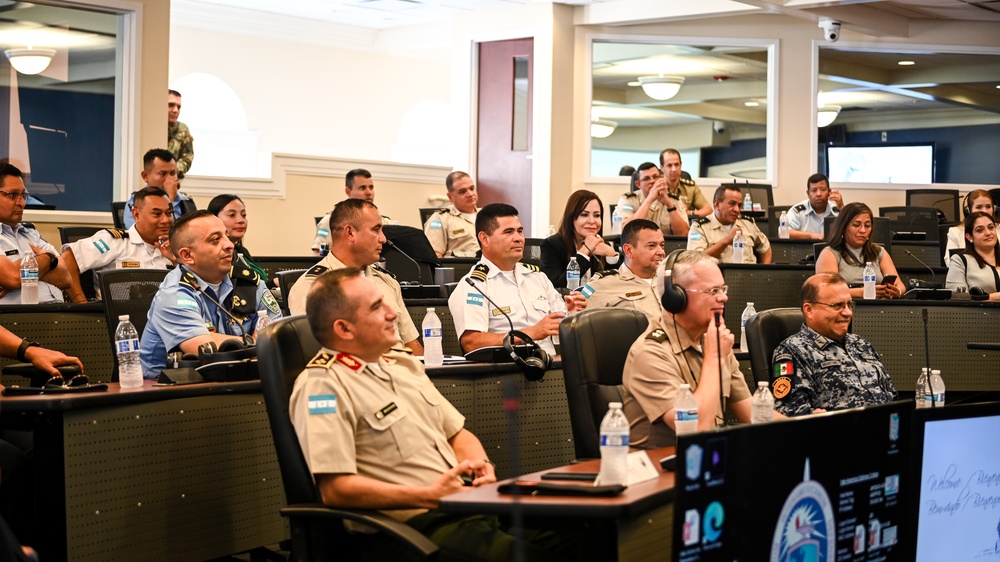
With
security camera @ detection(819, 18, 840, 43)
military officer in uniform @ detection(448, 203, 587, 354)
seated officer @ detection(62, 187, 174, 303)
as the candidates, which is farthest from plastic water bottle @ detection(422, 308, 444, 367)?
security camera @ detection(819, 18, 840, 43)

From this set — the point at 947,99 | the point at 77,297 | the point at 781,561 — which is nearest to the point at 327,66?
the point at 947,99

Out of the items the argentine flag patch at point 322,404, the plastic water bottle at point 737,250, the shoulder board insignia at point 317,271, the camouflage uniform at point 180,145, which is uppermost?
the camouflage uniform at point 180,145

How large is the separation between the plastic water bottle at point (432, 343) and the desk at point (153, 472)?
0.74 m

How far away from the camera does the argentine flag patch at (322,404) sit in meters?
2.56

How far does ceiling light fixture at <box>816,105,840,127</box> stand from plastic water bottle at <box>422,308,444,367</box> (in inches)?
326

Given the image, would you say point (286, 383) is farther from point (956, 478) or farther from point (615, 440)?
point (956, 478)

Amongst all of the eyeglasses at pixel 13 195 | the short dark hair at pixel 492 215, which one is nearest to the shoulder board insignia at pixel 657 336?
the short dark hair at pixel 492 215

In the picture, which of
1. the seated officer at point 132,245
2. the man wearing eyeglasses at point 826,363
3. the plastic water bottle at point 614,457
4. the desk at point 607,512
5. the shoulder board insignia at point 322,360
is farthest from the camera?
the seated officer at point 132,245

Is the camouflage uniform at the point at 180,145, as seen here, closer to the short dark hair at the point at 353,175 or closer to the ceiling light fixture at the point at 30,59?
the ceiling light fixture at the point at 30,59

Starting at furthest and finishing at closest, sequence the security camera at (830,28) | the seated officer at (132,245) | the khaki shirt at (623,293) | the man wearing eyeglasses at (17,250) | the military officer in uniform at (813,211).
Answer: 1. the security camera at (830,28)
2. the military officer in uniform at (813,211)
3. the seated officer at (132,245)
4. the khaki shirt at (623,293)
5. the man wearing eyeglasses at (17,250)

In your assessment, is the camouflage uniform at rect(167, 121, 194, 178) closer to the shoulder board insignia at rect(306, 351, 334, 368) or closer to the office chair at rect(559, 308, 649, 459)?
the office chair at rect(559, 308, 649, 459)

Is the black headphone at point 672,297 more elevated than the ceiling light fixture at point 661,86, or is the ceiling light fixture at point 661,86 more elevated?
the ceiling light fixture at point 661,86

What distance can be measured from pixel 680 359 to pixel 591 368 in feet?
0.85

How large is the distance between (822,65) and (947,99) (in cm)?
162
